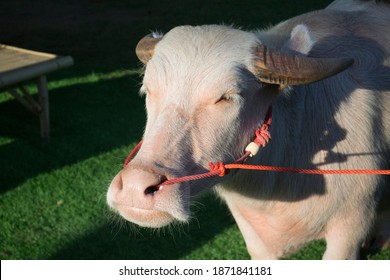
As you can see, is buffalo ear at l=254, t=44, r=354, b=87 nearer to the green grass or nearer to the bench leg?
the green grass

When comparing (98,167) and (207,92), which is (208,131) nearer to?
(207,92)

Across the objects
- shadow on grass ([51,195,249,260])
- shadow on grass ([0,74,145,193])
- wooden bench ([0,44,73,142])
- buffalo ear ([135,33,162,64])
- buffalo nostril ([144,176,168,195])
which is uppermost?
buffalo ear ([135,33,162,64])

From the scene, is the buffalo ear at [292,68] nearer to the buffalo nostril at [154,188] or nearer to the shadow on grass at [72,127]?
the buffalo nostril at [154,188]

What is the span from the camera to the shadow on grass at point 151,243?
4488 mm

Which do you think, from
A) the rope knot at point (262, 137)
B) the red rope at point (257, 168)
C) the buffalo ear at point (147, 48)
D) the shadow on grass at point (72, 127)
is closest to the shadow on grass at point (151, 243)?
the shadow on grass at point (72, 127)

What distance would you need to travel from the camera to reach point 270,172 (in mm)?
3209

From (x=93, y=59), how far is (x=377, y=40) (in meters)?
6.05

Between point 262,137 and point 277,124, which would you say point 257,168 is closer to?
point 262,137

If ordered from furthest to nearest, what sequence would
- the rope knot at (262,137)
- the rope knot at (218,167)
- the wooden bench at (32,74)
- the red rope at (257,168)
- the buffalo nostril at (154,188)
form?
the wooden bench at (32,74) → the rope knot at (262,137) → the rope knot at (218,167) → the red rope at (257,168) → the buffalo nostril at (154,188)

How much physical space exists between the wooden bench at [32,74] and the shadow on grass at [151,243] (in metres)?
1.85

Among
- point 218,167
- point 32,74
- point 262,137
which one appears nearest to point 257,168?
point 262,137

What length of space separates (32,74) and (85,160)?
1.00 meters

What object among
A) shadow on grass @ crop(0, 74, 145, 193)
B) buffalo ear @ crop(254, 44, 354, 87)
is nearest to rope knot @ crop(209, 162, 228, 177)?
buffalo ear @ crop(254, 44, 354, 87)

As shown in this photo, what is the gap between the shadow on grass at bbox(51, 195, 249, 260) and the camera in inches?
177
